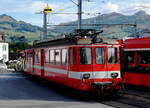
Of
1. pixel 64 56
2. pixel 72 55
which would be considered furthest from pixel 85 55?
pixel 64 56

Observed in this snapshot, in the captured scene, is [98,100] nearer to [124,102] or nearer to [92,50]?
Answer: [124,102]

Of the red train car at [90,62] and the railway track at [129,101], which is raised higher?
the red train car at [90,62]

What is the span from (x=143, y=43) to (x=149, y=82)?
2.19 meters

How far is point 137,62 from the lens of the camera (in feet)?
55.6

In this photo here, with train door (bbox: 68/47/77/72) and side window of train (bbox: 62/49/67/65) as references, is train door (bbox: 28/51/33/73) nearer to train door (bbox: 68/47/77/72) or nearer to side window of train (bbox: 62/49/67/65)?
side window of train (bbox: 62/49/67/65)

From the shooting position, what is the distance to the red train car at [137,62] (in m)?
16.2

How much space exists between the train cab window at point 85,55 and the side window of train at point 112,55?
0.95m

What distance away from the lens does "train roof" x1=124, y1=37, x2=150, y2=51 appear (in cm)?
1641

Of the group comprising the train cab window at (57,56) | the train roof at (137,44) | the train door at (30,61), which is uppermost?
the train roof at (137,44)

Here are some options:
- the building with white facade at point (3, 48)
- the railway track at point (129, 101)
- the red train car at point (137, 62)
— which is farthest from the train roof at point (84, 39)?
the building with white facade at point (3, 48)

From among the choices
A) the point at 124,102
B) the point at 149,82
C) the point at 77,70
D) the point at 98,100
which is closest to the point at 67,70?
the point at 77,70

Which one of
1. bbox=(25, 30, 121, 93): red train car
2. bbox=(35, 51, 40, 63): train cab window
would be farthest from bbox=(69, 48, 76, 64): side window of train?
bbox=(35, 51, 40, 63): train cab window

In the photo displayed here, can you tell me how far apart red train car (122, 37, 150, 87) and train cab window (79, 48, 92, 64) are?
3889 mm

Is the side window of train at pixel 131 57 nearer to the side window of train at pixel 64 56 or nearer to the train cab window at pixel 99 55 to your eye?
the train cab window at pixel 99 55
